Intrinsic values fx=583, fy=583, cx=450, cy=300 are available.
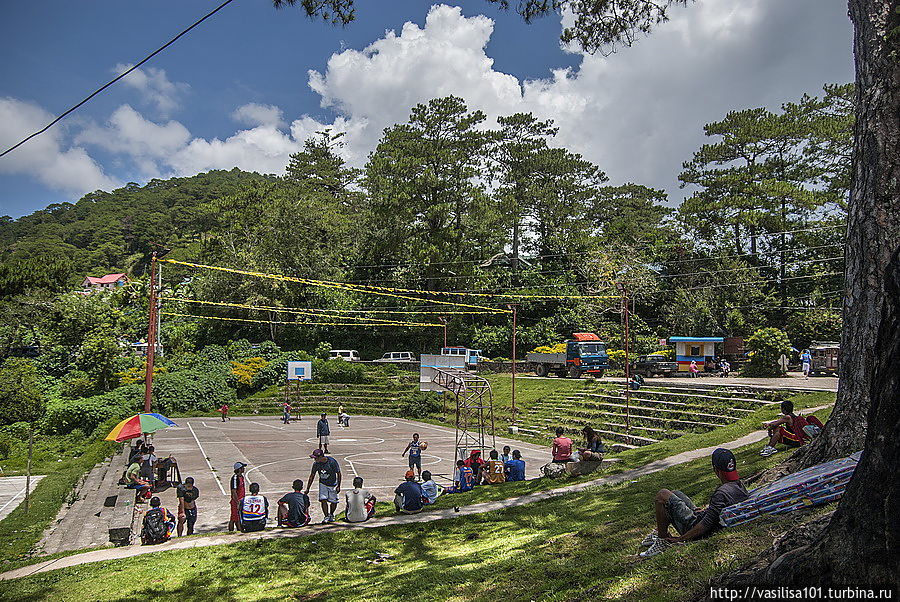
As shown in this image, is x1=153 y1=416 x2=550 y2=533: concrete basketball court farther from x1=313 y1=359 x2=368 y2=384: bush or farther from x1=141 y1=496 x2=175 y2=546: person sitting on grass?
x1=313 y1=359 x2=368 y2=384: bush

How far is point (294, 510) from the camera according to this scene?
10.5 metres

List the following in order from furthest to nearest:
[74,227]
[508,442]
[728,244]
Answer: [74,227], [728,244], [508,442]

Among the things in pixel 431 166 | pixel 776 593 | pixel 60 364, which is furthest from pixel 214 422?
pixel 776 593

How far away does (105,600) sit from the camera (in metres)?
6.52

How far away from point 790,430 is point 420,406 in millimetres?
24089

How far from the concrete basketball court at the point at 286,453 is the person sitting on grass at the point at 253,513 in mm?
1764

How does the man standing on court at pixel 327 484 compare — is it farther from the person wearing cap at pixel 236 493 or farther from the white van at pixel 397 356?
the white van at pixel 397 356

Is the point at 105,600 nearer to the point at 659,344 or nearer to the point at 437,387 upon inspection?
the point at 437,387

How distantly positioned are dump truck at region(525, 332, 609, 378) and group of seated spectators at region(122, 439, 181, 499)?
24380 millimetres

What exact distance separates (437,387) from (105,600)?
1314cm

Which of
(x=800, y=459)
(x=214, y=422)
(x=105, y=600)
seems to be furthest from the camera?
(x=214, y=422)

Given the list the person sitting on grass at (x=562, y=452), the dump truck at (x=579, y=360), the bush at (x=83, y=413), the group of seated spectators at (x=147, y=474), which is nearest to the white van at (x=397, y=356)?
the dump truck at (x=579, y=360)

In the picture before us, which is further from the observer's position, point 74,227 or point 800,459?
point 74,227

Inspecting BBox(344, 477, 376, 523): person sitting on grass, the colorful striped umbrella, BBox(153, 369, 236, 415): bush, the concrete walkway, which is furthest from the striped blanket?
BBox(153, 369, 236, 415): bush
